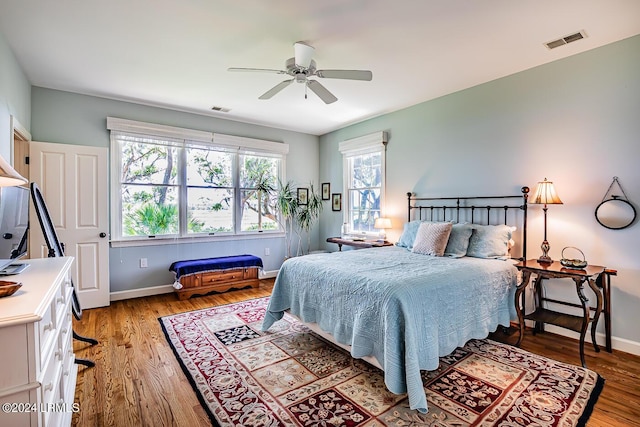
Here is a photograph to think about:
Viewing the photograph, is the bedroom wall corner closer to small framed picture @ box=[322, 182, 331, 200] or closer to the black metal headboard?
small framed picture @ box=[322, 182, 331, 200]

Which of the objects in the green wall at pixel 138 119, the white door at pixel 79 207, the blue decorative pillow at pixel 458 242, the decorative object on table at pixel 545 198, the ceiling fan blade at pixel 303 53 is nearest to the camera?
the ceiling fan blade at pixel 303 53

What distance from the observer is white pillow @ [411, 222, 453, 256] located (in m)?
3.29

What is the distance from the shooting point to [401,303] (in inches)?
77.5

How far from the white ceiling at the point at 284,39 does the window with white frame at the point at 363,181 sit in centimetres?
122

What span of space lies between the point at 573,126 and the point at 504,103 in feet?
2.37

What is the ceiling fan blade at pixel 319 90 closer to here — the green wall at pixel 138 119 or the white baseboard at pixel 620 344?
the green wall at pixel 138 119

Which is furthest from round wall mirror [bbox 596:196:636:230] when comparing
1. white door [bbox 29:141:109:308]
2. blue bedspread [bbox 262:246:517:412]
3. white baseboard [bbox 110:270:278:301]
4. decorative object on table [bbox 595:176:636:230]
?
white door [bbox 29:141:109:308]

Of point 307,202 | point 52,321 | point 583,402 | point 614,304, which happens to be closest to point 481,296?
point 583,402

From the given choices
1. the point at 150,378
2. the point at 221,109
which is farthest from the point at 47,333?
the point at 221,109

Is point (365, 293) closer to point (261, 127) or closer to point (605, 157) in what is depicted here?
point (605, 157)

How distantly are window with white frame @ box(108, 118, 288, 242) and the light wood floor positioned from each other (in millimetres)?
1478

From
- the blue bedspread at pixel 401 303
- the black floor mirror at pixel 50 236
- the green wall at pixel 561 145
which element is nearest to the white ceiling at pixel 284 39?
the green wall at pixel 561 145

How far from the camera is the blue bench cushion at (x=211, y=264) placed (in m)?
4.28

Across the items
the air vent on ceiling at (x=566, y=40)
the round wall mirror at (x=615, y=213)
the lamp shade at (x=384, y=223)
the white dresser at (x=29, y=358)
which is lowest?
the white dresser at (x=29, y=358)
